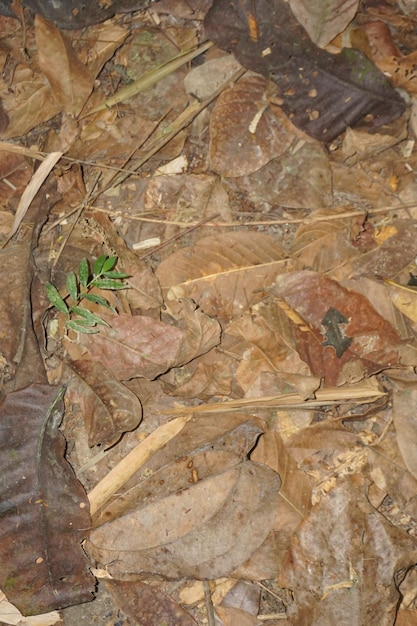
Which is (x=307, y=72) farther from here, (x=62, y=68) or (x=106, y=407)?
(x=106, y=407)

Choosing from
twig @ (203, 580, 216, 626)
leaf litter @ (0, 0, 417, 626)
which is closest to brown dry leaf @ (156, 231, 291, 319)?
leaf litter @ (0, 0, 417, 626)

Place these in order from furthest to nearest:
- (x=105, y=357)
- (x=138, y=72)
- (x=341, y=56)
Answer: (x=138, y=72)
(x=341, y=56)
(x=105, y=357)

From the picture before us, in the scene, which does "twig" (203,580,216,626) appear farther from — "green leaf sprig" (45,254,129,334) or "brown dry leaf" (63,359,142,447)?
"green leaf sprig" (45,254,129,334)

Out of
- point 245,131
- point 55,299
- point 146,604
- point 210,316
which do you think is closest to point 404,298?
point 210,316

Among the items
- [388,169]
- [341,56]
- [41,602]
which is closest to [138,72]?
[341,56]

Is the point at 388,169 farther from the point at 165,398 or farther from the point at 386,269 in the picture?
the point at 165,398

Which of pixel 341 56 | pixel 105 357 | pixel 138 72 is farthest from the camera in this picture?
pixel 138 72
